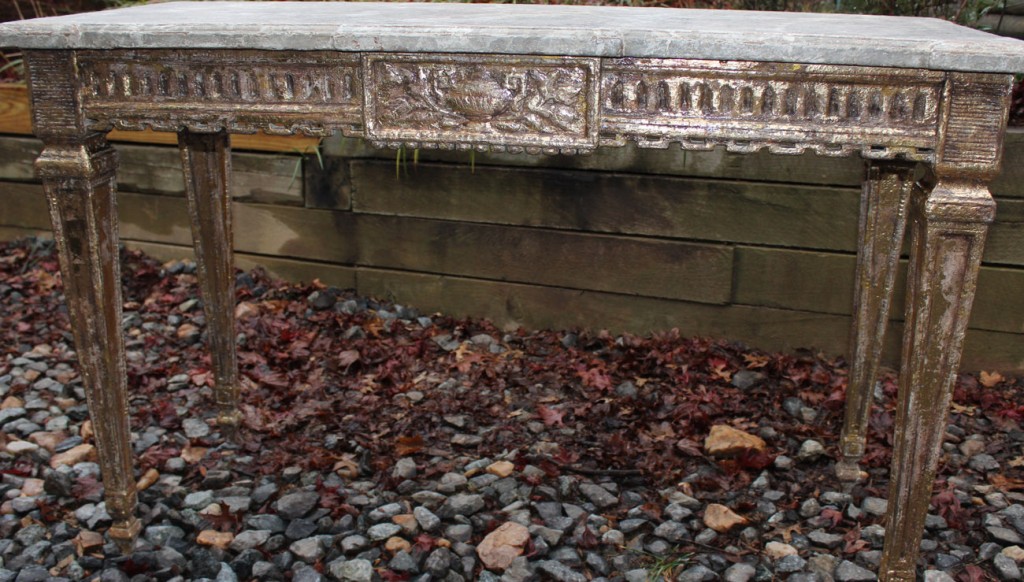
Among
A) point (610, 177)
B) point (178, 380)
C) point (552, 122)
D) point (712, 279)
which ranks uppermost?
point (552, 122)

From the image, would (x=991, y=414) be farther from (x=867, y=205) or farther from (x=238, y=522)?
(x=238, y=522)

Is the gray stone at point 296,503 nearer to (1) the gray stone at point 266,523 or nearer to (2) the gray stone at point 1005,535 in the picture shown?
(1) the gray stone at point 266,523

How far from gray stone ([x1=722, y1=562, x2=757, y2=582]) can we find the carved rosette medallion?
101 centimetres

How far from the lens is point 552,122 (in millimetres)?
1741

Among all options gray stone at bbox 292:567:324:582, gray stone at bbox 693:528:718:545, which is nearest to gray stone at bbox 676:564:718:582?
gray stone at bbox 693:528:718:545

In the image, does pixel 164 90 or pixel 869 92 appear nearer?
pixel 869 92

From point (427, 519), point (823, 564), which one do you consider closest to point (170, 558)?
point (427, 519)

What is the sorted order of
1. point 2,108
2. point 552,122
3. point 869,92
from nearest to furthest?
point 869,92 → point 552,122 → point 2,108

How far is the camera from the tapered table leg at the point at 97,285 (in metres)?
1.93

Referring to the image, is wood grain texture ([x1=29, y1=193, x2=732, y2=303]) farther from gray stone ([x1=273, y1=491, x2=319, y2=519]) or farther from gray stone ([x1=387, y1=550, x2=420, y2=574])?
gray stone ([x1=387, y1=550, x2=420, y2=574])

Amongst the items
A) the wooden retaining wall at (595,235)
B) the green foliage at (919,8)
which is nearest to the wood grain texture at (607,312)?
the wooden retaining wall at (595,235)

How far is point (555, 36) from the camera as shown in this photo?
166cm

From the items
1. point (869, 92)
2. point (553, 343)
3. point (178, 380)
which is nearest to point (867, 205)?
point (869, 92)

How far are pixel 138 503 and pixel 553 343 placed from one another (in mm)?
1479
